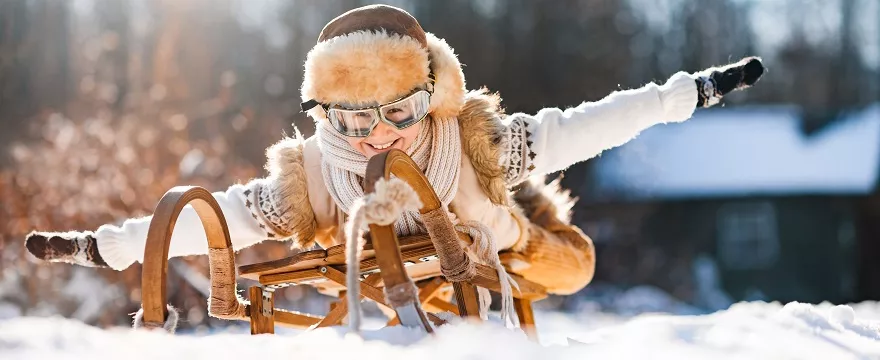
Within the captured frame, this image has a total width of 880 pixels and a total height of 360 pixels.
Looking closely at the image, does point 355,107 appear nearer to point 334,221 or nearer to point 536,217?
point 334,221

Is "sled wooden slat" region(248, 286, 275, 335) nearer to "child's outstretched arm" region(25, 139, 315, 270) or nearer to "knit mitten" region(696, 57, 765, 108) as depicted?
"child's outstretched arm" region(25, 139, 315, 270)

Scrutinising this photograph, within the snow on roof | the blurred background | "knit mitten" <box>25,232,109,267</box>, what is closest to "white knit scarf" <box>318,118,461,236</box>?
"knit mitten" <box>25,232,109,267</box>

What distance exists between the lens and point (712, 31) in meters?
11.9

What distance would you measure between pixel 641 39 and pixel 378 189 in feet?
34.9

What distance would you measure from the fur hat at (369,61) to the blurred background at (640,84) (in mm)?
4947

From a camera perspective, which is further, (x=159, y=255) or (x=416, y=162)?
(x=416, y=162)

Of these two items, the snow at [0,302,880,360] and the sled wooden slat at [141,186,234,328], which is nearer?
the snow at [0,302,880,360]

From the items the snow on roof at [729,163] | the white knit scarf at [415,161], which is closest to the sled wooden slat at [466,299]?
the white knit scarf at [415,161]

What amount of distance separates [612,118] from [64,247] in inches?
49.4

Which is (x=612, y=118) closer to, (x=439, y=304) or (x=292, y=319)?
(x=439, y=304)

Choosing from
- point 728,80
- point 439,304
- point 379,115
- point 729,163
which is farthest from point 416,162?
point 729,163

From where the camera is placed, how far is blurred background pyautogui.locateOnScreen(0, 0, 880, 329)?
8.84m

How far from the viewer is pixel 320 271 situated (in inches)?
73.6

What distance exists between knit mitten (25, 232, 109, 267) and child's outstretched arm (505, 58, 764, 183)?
0.95 meters
